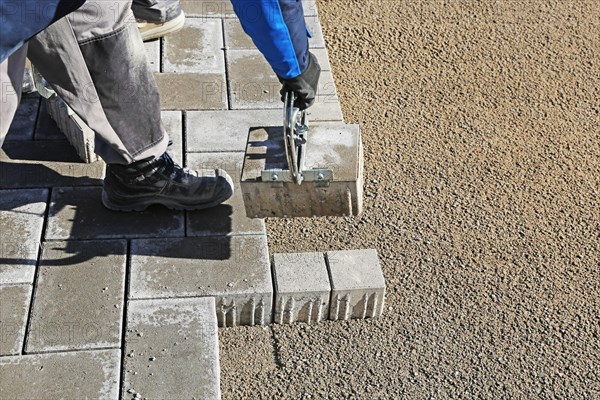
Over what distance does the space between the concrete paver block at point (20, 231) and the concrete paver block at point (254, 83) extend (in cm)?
120

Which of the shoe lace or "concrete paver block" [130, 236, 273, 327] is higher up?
the shoe lace

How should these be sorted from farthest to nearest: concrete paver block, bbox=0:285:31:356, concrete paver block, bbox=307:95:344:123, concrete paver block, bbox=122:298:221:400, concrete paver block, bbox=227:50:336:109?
concrete paver block, bbox=227:50:336:109
concrete paver block, bbox=307:95:344:123
concrete paver block, bbox=0:285:31:356
concrete paver block, bbox=122:298:221:400

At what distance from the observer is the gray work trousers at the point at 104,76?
3268 millimetres

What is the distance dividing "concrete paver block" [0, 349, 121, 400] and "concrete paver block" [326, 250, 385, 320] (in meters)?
0.91

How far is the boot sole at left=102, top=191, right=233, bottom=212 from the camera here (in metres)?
3.94

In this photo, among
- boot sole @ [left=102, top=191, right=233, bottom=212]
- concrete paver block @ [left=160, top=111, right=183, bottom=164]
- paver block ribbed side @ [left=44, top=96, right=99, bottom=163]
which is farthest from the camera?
concrete paver block @ [left=160, top=111, right=183, bottom=164]

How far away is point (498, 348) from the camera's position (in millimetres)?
3551

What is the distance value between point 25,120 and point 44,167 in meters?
0.44

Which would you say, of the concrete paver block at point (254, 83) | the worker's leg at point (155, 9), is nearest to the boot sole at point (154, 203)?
the concrete paver block at point (254, 83)

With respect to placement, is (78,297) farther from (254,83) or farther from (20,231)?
(254,83)

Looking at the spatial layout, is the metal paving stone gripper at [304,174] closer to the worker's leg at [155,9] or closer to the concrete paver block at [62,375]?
the concrete paver block at [62,375]

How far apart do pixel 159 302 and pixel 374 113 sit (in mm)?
1832

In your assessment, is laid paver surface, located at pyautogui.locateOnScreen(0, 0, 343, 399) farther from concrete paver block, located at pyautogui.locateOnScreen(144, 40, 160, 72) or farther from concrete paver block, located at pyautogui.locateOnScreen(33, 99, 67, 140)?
concrete paver block, located at pyautogui.locateOnScreen(144, 40, 160, 72)

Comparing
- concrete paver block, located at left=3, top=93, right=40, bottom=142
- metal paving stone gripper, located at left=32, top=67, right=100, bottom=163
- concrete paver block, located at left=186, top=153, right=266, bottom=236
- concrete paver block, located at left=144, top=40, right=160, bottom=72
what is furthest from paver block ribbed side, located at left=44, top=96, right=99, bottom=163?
concrete paver block, located at left=144, top=40, right=160, bottom=72
